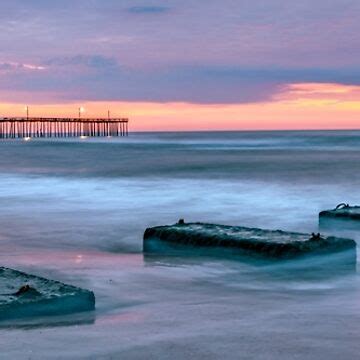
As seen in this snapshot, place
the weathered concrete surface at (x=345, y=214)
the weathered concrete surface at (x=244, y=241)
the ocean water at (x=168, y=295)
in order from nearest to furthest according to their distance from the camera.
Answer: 1. the ocean water at (x=168, y=295)
2. the weathered concrete surface at (x=244, y=241)
3. the weathered concrete surface at (x=345, y=214)

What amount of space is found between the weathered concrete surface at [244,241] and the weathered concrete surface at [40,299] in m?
3.20

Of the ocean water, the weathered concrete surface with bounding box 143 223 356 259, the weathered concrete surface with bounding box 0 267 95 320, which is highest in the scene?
the weathered concrete surface with bounding box 143 223 356 259

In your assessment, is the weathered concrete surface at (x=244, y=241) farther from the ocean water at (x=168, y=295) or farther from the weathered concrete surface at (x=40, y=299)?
the weathered concrete surface at (x=40, y=299)

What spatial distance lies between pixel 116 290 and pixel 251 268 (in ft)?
6.38

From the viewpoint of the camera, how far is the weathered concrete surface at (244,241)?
9.15 meters

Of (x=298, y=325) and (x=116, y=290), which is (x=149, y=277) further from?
(x=298, y=325)

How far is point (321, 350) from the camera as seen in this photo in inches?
212

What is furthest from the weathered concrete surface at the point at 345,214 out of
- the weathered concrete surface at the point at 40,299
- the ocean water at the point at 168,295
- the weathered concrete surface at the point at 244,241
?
the weathered concrete surface at the point at 40,299

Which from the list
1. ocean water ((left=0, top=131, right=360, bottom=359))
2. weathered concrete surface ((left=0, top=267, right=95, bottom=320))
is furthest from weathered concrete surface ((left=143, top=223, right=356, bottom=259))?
weathered concrete surface ((left=0, top=267, right=95, bottom=320))

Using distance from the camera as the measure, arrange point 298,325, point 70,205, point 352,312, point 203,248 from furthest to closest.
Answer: point 70,205, point 203,248, point 352,312, point 298,325

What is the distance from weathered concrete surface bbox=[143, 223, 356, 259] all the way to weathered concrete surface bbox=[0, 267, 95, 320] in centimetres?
320

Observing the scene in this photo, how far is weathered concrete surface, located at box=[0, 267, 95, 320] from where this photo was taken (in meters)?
6.34

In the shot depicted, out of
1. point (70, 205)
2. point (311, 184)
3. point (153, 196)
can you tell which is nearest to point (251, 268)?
point (70, 205)

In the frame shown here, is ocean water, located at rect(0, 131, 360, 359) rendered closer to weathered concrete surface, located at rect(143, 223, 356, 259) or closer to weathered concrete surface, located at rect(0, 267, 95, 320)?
weathered concrete surface, located at rect(0, 267, 95, 320)
